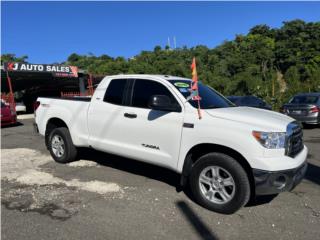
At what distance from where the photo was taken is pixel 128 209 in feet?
16.2

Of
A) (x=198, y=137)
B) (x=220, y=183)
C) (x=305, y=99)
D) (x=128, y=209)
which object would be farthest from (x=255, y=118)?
(x=305, y=99)

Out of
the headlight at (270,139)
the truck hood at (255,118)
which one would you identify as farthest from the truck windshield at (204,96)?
the headlight at (270,139)

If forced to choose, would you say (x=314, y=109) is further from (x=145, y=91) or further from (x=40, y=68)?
(x=40, y=68)

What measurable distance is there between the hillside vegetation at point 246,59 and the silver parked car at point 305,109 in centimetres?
2511

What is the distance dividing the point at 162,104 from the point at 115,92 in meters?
1.37

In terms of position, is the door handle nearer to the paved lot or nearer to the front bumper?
the paved lot

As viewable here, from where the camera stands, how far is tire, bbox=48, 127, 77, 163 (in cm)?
725

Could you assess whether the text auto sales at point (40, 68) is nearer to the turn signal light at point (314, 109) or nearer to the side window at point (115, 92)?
the turn signal light at point (314, 109)

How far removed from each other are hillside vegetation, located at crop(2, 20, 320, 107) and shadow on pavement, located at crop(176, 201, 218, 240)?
3542 centimetres

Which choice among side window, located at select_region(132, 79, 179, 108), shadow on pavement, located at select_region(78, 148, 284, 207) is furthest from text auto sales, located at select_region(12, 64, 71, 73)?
side window, located at select_region(132, 79, 179, 108)

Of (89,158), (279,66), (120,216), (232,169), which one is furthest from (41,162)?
(279,66)

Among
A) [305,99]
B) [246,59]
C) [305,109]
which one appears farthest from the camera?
[246,59]

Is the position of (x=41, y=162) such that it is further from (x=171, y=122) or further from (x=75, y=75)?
(x=75, y=75)

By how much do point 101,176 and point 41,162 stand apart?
1.89 m
